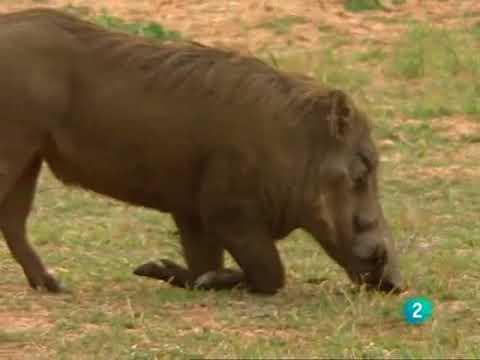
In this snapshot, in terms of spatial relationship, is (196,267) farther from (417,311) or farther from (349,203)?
(417,311)

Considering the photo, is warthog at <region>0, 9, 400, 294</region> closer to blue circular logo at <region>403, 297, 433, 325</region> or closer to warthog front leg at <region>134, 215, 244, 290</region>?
warthog front leg at <region>134, 215, 244, 290</region>

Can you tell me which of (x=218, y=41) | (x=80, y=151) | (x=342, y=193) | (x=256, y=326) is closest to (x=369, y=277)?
(x=342, y=193)

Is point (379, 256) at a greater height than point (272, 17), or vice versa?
point (379, 256)

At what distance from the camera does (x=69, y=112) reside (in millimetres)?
6645

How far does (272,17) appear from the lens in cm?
1473

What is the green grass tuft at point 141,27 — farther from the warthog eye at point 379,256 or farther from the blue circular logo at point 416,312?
the blue circular logo at point 416,312

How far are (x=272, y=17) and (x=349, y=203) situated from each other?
26.4 ft

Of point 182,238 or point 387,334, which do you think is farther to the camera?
point 182,238

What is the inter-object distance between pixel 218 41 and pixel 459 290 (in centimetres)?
727

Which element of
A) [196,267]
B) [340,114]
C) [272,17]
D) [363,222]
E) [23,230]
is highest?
[340,114]

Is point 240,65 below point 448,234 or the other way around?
the other way around

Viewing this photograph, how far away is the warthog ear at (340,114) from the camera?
6.79 meters

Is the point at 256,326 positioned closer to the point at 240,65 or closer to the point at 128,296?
the point at 128,296

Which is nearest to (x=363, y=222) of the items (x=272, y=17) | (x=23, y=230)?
(x=23, y=230)
